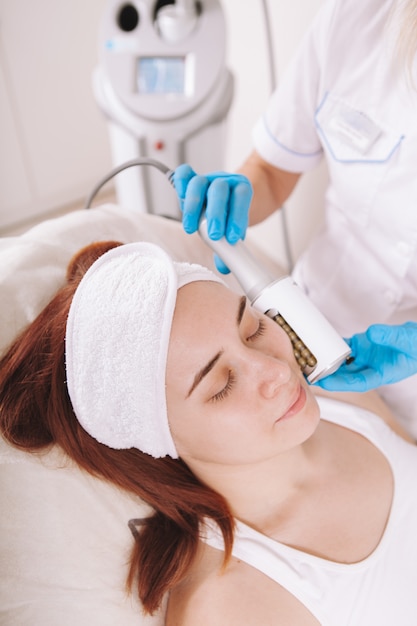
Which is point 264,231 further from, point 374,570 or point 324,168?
point 374,570

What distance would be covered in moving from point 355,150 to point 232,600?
2.73 ft

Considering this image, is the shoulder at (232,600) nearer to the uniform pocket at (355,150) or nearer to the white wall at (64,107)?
the uniform pocket at (355,150)

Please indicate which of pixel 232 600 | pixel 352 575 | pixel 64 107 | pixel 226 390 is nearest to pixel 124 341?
pixel 226 390

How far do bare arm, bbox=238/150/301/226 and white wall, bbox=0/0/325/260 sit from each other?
0.60 meters

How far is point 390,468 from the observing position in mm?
1087

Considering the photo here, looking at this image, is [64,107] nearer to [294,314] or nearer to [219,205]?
[219,205]

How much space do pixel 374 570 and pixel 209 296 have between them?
0.56 meters

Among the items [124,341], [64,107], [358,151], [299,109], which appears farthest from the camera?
[64,107]

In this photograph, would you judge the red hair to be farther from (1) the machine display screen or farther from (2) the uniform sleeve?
(1) the machine display screen

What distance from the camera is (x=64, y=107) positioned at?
8.89 feet

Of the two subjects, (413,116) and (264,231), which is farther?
(264,231)

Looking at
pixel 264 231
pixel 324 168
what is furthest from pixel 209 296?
pixel 264 231

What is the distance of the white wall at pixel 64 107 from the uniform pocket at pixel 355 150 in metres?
0.76

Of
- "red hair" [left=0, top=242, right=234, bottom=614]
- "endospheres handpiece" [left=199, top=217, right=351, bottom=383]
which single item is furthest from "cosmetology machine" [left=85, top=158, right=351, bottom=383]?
"red hair" [left=0, top=242, right=234, bottom=614]
